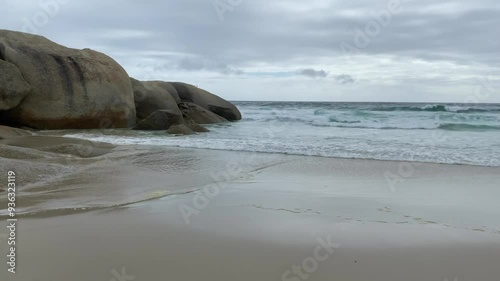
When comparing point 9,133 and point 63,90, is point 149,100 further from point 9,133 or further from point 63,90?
point 9,133

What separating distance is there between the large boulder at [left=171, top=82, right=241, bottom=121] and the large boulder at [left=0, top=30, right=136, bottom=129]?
5.19 meters

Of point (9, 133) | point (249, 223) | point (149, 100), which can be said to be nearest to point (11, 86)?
point (9, 133)

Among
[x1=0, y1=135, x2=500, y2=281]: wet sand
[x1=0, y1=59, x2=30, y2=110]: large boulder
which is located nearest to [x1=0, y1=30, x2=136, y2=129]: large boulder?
[x1=0, y1=59, x2=30, y2=110]: large boulder

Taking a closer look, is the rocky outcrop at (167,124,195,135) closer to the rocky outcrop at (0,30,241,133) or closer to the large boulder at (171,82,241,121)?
the rocky outcrop at (0,30,241,133)

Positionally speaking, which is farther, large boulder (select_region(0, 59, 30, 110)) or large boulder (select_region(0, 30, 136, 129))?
large boulder (select_region(0, 30, 136, 129))

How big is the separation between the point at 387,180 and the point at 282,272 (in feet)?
11.7

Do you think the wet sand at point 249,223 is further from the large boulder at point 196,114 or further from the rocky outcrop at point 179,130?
the large boulder at point 196,114

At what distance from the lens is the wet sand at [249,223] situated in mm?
2666

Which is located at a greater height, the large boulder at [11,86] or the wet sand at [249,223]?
the large boulder at [11,86]

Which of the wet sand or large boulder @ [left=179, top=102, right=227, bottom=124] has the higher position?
large boulder @ [left=179, top=102, right=227, bottom=124]

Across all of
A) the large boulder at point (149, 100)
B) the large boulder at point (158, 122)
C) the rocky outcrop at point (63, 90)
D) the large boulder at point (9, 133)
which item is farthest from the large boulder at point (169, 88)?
the large boulder at point (9, 133)

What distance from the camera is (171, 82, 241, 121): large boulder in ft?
66.3

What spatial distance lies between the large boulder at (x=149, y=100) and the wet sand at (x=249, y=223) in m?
10.4

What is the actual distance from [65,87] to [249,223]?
11.2 metres
